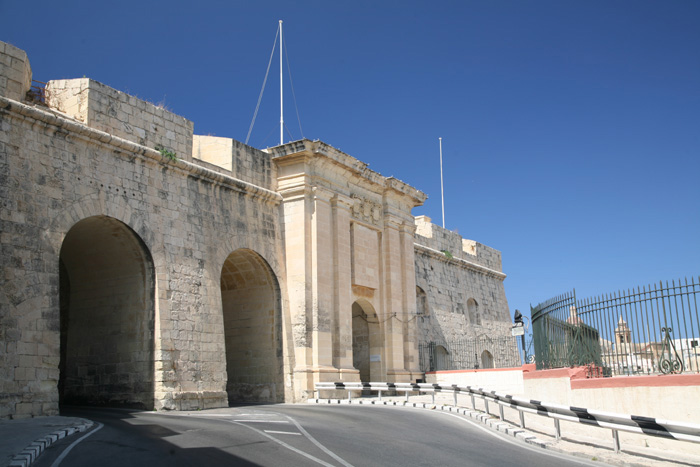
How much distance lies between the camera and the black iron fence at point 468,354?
28328 mm

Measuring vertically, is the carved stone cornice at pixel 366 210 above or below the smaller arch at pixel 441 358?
above

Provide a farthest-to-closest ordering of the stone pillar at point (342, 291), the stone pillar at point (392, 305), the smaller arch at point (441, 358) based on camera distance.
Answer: the smaller arch at point (441, 358)
the stone pillar at point (392, 305)
the stone pillar at point (342, 291)

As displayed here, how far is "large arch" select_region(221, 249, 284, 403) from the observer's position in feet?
64.1

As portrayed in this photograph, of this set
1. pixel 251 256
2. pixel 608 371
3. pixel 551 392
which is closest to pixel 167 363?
pixel 251 256

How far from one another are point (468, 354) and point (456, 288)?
3182 millimetres

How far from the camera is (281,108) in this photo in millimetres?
22656

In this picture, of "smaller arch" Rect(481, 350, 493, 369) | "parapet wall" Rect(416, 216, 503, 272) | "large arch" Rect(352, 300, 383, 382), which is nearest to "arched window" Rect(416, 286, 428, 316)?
"parapet wall" Rect(416, 216, 503, 272)

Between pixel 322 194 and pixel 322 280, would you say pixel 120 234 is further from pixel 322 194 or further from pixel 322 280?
pixel 322 194

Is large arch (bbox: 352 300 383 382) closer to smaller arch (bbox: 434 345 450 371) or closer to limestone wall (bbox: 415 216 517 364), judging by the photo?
limestone wall (bbox: 415 216 517 364)

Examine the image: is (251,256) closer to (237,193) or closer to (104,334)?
(237,193)

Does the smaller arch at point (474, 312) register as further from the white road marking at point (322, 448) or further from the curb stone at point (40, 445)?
the curb stone at point (40, 445)

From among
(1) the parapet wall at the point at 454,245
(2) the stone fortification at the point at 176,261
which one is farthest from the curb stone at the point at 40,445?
(1) the parapet wall at the point at 454,245

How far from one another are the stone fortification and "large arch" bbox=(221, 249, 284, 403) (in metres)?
0.05

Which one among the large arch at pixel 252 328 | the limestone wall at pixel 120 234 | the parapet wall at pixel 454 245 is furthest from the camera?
the parapet wall at pixel 454 245
